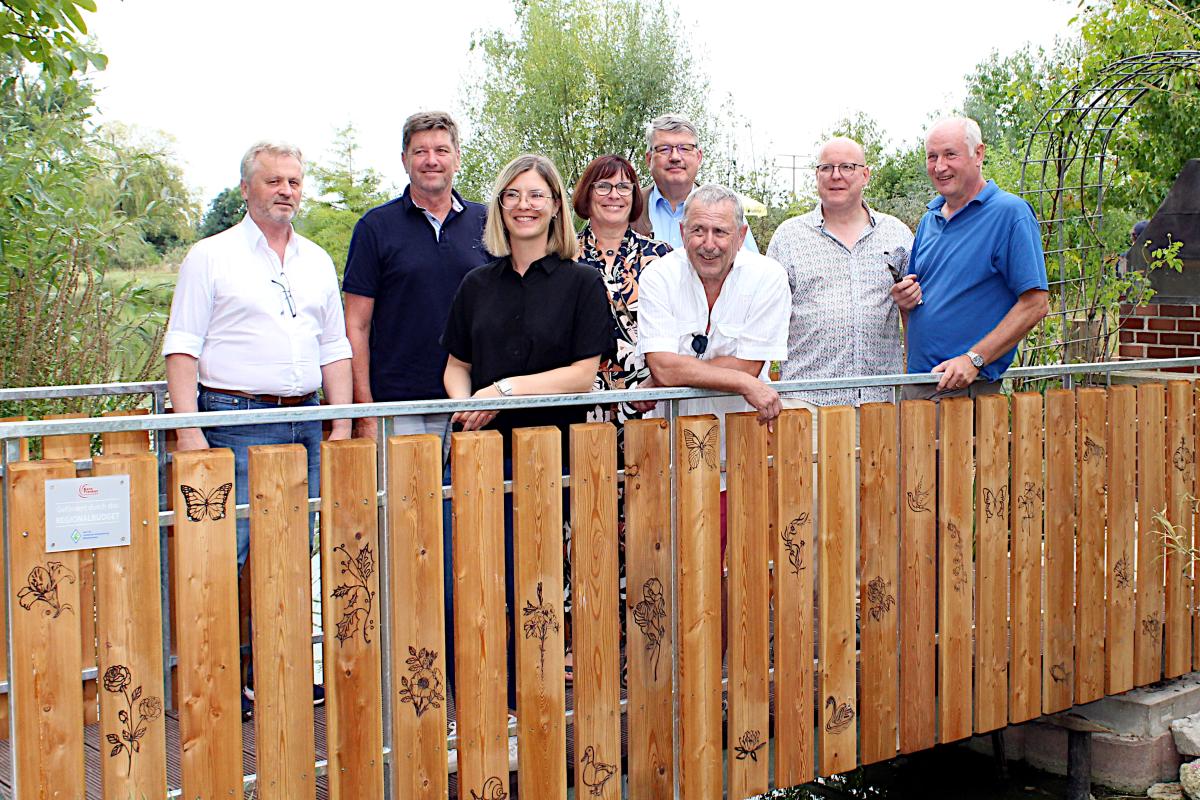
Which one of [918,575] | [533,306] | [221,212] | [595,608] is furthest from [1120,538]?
[221,212]

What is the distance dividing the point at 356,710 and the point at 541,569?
568mm

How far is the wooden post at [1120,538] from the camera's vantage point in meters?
4.52

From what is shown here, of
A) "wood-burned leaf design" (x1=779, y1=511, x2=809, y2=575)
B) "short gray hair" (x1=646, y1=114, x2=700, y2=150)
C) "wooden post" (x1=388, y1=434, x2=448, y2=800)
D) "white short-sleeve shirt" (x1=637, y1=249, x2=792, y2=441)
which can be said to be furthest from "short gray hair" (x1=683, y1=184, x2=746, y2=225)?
"wooden post" (x1=388, y1=434, x2=448, y2=800)

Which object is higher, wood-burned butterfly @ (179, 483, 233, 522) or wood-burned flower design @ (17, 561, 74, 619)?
wood-burned butterfly @ (179, 483, 233, 522)

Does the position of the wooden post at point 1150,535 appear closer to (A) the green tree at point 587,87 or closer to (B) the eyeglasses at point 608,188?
(B) the eyeglasses at point 608,188

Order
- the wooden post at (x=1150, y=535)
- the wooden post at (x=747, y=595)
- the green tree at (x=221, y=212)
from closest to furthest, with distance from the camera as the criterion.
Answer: the wooden post at (x=747, y=595)
the wooden post at (x=1150, y=535)
the green tree at (x=221, y=212)

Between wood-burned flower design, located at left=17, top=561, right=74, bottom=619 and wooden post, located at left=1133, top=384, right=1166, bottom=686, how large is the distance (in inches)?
143

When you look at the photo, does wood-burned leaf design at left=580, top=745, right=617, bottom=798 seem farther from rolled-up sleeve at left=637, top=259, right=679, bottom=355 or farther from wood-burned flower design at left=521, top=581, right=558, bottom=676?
rolled-up sleeve at left=637, top=259, right=679, bottom=355

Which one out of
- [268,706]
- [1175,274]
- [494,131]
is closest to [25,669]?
[268,706]

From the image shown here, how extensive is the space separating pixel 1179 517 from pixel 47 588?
155 inches

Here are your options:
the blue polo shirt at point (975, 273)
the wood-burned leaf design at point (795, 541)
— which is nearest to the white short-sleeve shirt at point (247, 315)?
the wood-burned leaf design at point (795, 541)

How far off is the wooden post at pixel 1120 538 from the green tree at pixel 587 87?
27.6 metres

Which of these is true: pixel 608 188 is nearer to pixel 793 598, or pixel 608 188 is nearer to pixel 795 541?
pixel 795 541

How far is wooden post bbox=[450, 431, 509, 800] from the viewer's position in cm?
308
